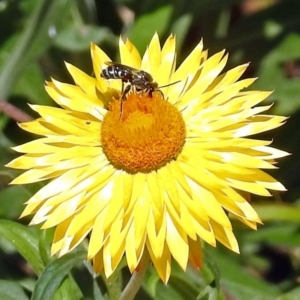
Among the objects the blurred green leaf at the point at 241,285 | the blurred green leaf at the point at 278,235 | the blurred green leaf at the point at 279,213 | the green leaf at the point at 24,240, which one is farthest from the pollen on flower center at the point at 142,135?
the blurred green leaf at the point at 278,235

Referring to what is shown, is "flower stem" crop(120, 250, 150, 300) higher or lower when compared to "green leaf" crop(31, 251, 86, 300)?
lower

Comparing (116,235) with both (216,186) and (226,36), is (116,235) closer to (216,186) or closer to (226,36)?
(216,186)

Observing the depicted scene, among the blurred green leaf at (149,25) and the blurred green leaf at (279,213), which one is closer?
the blurred green leaf at (279,213)

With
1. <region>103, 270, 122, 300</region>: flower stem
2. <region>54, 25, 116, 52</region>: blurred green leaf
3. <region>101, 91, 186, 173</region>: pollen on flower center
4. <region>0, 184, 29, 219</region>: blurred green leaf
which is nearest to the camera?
<region>101, 91, 186, 173</region>: pollen on flower center

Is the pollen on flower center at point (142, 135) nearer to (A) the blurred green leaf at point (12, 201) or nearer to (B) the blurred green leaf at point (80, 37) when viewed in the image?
(A) the blurred green leaf at point (12, 201)

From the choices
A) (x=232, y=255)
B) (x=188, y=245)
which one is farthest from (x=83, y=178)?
(x=232, y=255)

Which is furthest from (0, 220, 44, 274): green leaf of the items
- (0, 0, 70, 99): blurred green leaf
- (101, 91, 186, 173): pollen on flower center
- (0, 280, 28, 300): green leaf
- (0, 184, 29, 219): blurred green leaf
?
(0, 0, 70, 99): blurred green leaf

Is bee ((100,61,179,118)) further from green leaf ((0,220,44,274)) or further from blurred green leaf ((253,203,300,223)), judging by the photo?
blurred green leaf ((253,203,300,223))
